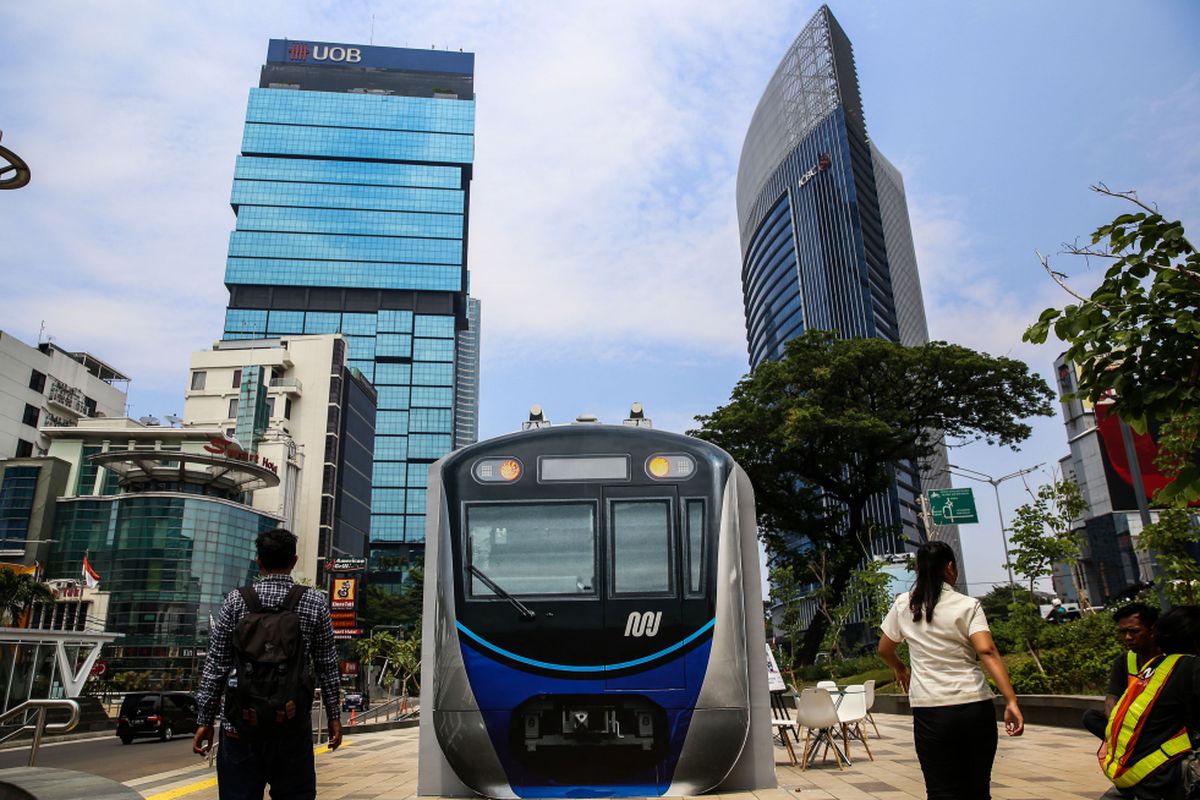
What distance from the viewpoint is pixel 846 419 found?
2647 cm

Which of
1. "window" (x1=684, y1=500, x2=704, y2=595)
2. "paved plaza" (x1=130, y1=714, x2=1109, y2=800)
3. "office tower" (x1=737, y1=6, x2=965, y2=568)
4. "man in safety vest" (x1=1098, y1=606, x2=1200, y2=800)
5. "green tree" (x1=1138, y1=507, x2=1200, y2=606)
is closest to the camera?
"man in safety vest" (x1=1098, y1=606, x2=1200, y2=800)

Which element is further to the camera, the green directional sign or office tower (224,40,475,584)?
office tower (224,40,475,584)

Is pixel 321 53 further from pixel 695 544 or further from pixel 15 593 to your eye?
pixel 695 544

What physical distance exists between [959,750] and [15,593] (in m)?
42.5

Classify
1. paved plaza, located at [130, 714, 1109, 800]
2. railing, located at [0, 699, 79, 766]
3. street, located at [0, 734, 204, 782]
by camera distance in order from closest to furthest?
railing, located at [0, 699, 79, 766]
paved plaza, located at [130, 714, 1109, 800]
street, located at [0, 734, 204, 782]

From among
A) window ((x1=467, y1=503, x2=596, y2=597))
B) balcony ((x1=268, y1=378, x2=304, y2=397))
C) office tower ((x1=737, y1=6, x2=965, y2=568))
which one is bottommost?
window ((x1=467, y1=503, x2=596, y2=597))

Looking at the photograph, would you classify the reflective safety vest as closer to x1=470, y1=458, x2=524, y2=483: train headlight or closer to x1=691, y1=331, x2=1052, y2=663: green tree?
x1=470, y1=458, x2=524, y2=483: train headlight

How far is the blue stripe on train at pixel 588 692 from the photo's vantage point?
5.91 meters

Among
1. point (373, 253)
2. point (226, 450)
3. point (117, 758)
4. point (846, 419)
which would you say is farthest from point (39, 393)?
point (846, 419)

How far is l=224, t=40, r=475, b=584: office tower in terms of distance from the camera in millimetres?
111188

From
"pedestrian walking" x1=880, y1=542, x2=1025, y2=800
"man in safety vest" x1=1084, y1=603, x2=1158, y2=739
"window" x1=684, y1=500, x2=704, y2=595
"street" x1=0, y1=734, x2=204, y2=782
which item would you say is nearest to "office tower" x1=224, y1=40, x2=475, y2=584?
"street" x1=0, y1=734, x2=204, y2=782

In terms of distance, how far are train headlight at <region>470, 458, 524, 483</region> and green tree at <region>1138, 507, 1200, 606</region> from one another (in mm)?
10381

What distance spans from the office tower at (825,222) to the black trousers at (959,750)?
89773 millimetres

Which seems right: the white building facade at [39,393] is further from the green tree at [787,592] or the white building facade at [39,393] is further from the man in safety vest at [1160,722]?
the man in safety vest at [1160,722]
